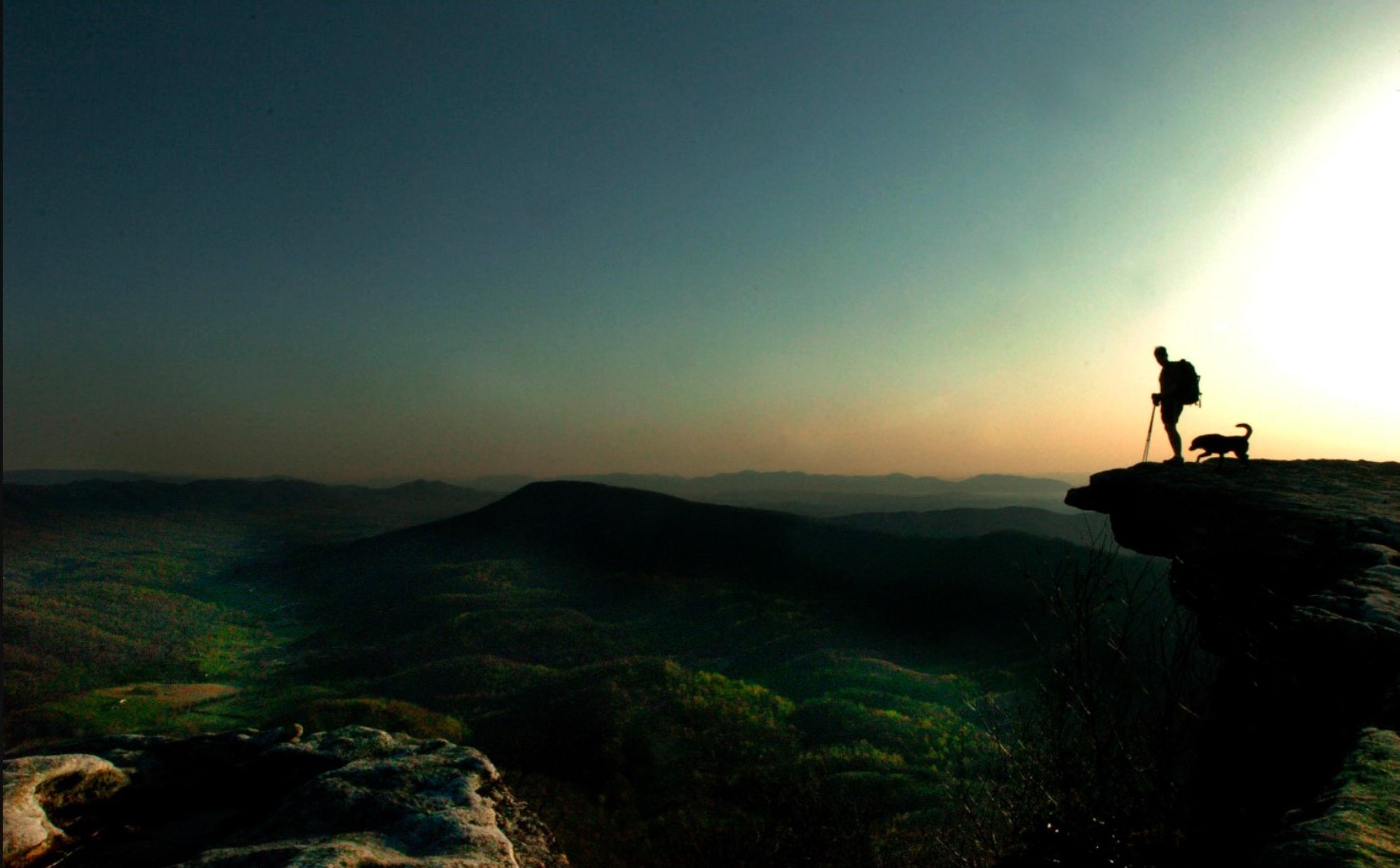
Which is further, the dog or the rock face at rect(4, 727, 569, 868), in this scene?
the dog

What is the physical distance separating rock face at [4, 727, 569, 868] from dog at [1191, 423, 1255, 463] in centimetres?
1492

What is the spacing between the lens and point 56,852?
6238mm

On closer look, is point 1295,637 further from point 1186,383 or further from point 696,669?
point 696,669

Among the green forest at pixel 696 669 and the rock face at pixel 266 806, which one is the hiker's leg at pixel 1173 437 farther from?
the rock face at pixel 266 806

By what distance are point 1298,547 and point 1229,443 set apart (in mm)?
4454

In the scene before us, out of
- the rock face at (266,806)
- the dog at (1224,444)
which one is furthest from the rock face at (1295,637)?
the rock face at (266,806)

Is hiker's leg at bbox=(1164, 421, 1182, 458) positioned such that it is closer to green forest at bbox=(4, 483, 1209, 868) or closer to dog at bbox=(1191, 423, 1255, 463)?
dog at bbox=(1191, 423, 1255, 463)

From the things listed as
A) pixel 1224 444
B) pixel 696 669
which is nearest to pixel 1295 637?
pixel 1224 444

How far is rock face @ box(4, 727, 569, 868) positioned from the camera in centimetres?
595

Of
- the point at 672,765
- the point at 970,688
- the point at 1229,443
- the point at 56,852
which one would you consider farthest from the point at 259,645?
the point at 1229,443

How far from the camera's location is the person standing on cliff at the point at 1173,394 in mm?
15953

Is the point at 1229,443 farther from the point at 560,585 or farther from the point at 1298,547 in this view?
the point at 560,585

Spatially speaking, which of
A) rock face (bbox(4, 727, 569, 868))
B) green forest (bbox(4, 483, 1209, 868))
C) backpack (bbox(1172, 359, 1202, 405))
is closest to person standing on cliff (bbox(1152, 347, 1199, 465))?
backpack (bbox(1172, 359, 1202, 405))

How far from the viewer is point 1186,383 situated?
52.3 ft
